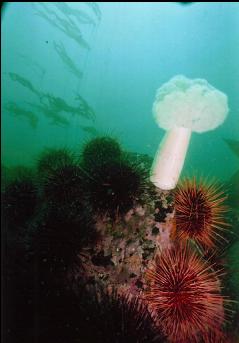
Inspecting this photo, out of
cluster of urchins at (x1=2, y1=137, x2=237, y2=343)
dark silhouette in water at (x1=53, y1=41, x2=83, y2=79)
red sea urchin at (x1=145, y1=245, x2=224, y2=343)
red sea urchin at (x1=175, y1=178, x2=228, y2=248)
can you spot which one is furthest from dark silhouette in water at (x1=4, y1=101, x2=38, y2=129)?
red sea urchin at (x1=145, y1=245, x2=224, y2=343)

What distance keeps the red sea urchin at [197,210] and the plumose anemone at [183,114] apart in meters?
0.75

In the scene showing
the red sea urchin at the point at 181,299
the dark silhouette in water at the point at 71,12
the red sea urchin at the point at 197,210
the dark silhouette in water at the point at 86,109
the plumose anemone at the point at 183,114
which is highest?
the dark silhouette in water at the point at 71,12

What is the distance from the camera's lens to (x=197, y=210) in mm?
4395

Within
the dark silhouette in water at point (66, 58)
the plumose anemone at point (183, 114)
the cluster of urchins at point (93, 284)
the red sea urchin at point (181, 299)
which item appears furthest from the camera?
the dark silhouette in water at point (66, 58)

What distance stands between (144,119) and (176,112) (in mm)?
62066

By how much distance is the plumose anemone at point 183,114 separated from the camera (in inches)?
212

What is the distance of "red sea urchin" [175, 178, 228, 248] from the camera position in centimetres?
439

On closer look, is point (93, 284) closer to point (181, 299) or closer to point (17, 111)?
point (181, 299)

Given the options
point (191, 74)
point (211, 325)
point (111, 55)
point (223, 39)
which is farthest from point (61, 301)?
point (191, 74)

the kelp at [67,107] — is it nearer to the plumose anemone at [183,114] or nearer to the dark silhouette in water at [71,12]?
the dark silhouette in water at [71,12]

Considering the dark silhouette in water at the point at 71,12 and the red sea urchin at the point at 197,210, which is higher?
the dark silhouette in water at the point at 71,12

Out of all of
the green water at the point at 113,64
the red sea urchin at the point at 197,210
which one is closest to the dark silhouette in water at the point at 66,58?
the green water at the point at 113,64

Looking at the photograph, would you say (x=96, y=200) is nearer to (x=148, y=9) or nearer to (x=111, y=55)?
(x=148, y=9)

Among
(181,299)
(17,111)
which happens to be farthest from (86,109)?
(181,299)
